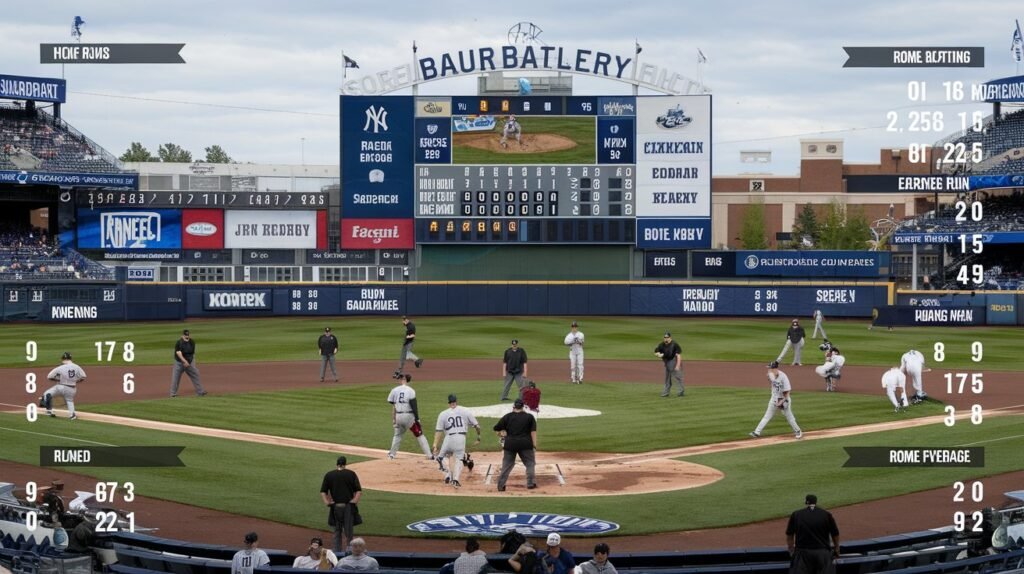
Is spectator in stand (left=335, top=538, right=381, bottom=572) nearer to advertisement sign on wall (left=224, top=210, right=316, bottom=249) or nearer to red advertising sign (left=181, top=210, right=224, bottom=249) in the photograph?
advertisement sign on wall (left=224, top=210, right=316, bottom=249)

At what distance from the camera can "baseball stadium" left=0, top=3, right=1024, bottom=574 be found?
1766cm

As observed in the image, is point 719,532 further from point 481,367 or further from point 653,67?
point 653,67

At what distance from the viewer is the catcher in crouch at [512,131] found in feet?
205

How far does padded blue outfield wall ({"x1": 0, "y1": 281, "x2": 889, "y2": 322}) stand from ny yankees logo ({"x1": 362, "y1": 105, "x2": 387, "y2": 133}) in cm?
834

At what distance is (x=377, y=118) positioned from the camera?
62.8 meters

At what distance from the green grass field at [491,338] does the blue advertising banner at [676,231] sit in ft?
13.9

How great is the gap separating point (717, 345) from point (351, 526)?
37306mm

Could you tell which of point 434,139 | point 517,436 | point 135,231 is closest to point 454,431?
point 517,436

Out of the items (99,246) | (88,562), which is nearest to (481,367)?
(88,562)

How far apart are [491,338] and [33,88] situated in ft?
118

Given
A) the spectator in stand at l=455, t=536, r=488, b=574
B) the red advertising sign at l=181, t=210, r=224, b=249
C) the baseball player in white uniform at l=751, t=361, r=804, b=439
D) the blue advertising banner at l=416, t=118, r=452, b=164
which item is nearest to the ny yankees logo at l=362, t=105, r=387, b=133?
the blue advertising banner at l=416, t=118, r=452, b=164

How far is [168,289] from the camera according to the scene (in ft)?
207

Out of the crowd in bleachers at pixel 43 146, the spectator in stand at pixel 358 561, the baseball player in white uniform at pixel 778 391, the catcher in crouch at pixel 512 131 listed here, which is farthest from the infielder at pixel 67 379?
the crowd in bleachers at pixel 43 146

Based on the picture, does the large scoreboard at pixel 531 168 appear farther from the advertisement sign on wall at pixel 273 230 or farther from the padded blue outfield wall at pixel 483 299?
the advertisement sign on wall at pixel 273 230
